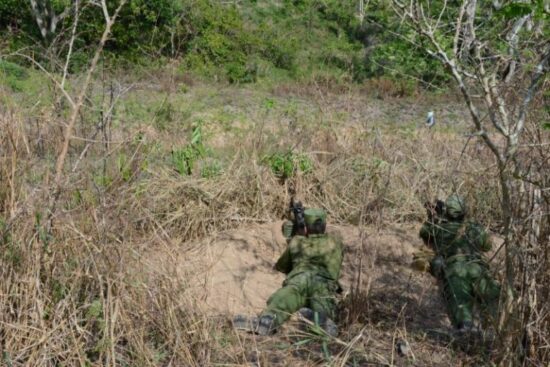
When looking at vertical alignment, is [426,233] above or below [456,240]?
below

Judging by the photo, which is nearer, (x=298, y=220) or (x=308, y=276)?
(x=308, y=276)

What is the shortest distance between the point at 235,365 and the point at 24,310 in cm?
99

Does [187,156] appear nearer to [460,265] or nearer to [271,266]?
[271,266]

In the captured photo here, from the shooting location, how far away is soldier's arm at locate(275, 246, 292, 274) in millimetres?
5102

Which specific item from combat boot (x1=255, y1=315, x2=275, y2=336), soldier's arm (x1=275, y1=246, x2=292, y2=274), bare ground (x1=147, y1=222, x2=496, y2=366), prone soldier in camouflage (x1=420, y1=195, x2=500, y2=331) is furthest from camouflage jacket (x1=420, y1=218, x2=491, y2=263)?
combat boot (x1=255, y1=315, x2=275, y2=336)

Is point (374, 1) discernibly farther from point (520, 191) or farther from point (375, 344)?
point (375, 344)

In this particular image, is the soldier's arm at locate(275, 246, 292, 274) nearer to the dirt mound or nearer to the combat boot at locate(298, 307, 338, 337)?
the dirt mound

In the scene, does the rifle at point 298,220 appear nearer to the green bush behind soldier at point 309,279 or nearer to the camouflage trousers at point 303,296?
the green bush behind soldier at point 309,279

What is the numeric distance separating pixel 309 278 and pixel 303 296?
16cm

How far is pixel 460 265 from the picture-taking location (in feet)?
15.3

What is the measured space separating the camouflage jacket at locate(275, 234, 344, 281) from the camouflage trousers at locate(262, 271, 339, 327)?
14 centimetres

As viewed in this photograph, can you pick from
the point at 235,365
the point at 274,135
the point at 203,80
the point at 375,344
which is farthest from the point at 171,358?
the point at 203,80

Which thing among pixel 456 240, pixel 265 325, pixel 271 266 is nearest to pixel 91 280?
pixel 265 325

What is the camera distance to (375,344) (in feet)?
12.5
